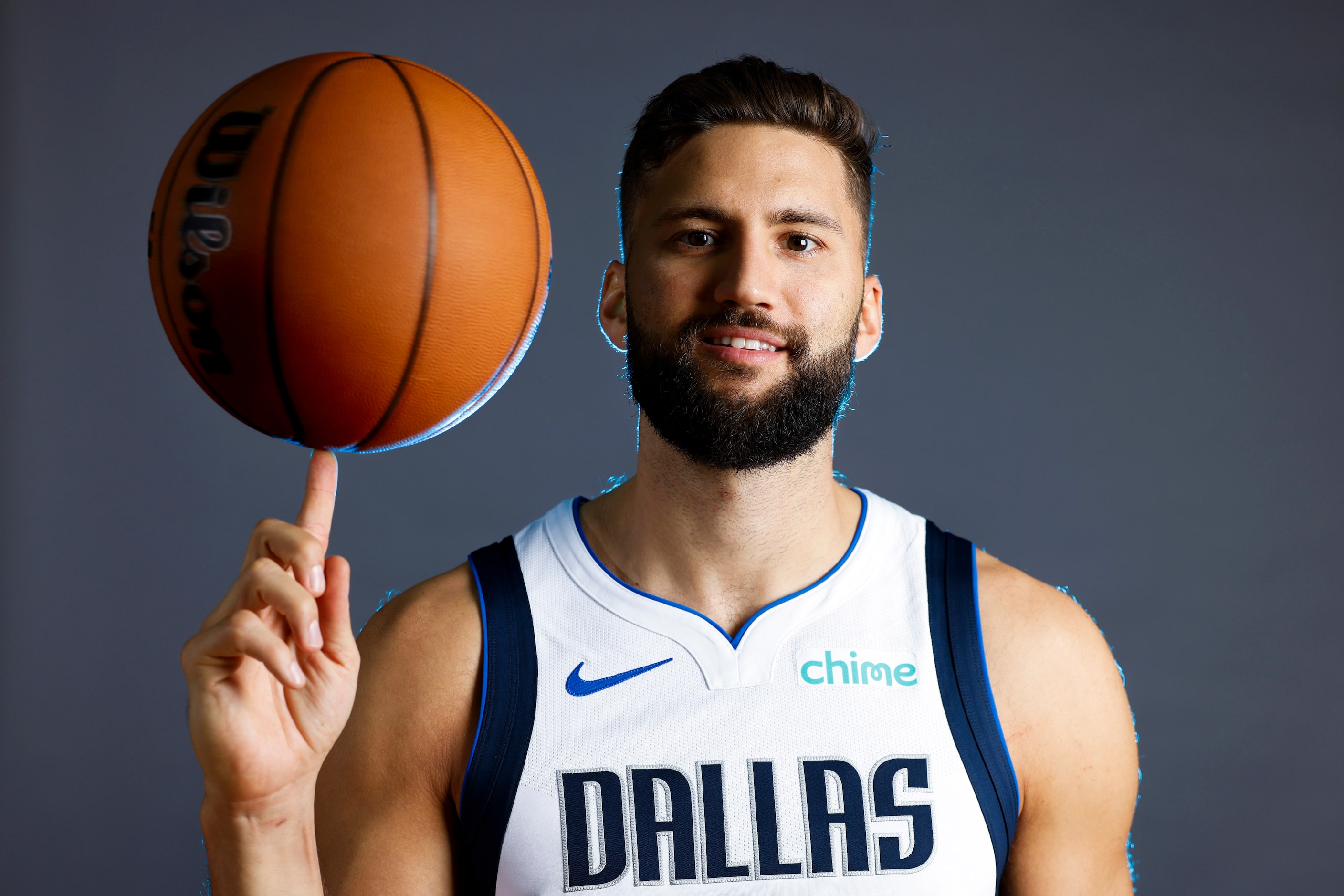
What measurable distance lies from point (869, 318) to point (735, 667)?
65 centimetres

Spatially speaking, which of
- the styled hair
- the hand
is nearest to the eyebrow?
the styled hair

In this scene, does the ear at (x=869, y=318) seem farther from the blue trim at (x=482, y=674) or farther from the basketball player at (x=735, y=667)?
the blue trim at (x=482, y=674)

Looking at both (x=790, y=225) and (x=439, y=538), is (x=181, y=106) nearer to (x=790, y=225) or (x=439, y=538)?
(x=439, y=538)

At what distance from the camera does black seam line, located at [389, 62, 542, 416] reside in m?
1.49

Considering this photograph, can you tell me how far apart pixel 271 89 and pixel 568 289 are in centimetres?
190

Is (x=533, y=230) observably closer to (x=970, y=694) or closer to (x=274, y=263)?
(x=274, y=263)

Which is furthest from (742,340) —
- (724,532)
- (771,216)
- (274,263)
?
(274,263)

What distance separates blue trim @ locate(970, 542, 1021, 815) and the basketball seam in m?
0.83

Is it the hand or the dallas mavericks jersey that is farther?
the dallas mavericks jersey

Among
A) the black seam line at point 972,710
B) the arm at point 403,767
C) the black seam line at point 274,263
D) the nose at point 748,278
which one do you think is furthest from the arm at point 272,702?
the black seam line at point 972,710

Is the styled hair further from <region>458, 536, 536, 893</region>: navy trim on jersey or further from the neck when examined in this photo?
<region>458, 536, 536, 893</region>: navy trim on jersey

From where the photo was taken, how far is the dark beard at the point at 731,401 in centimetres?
164

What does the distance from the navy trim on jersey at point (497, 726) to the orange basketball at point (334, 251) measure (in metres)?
0.42

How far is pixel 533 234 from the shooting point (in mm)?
1480
